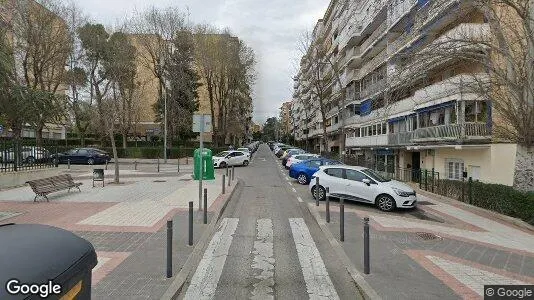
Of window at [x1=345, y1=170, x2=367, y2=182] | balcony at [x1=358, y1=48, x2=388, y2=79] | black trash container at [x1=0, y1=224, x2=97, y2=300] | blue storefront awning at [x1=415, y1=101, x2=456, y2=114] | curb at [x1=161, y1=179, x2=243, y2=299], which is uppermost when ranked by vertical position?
balcony at [x1=358, y1=48, x2=388, y2=79]

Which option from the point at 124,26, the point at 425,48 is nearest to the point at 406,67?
the point at 425,48

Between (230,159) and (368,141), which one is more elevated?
(368,141)

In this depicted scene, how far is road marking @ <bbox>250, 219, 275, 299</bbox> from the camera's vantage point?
19.3 ft

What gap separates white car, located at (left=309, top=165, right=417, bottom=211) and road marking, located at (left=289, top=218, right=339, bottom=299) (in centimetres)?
460

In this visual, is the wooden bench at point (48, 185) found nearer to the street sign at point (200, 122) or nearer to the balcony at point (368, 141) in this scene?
the street sign at point (200, 122)

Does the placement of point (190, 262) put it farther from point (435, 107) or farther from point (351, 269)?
point (435, 107)

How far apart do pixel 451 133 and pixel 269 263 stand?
18.6 meters

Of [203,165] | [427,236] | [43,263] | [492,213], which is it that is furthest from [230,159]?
[43,263]

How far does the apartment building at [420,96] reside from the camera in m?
13.7

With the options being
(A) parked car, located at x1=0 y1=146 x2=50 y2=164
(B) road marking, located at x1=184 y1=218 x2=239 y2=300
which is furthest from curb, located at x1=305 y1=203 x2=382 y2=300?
(A) parked car, located at x1=0 y1=146 x2=50 y2=164

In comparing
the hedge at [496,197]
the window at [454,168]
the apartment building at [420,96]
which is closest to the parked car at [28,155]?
the apartment building at [420,96]

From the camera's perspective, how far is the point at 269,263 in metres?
7.26

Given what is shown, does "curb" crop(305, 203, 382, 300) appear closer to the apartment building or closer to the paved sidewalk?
the paved sidewalk

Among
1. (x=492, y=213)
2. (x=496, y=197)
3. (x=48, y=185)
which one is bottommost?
(x=492, y=213)
